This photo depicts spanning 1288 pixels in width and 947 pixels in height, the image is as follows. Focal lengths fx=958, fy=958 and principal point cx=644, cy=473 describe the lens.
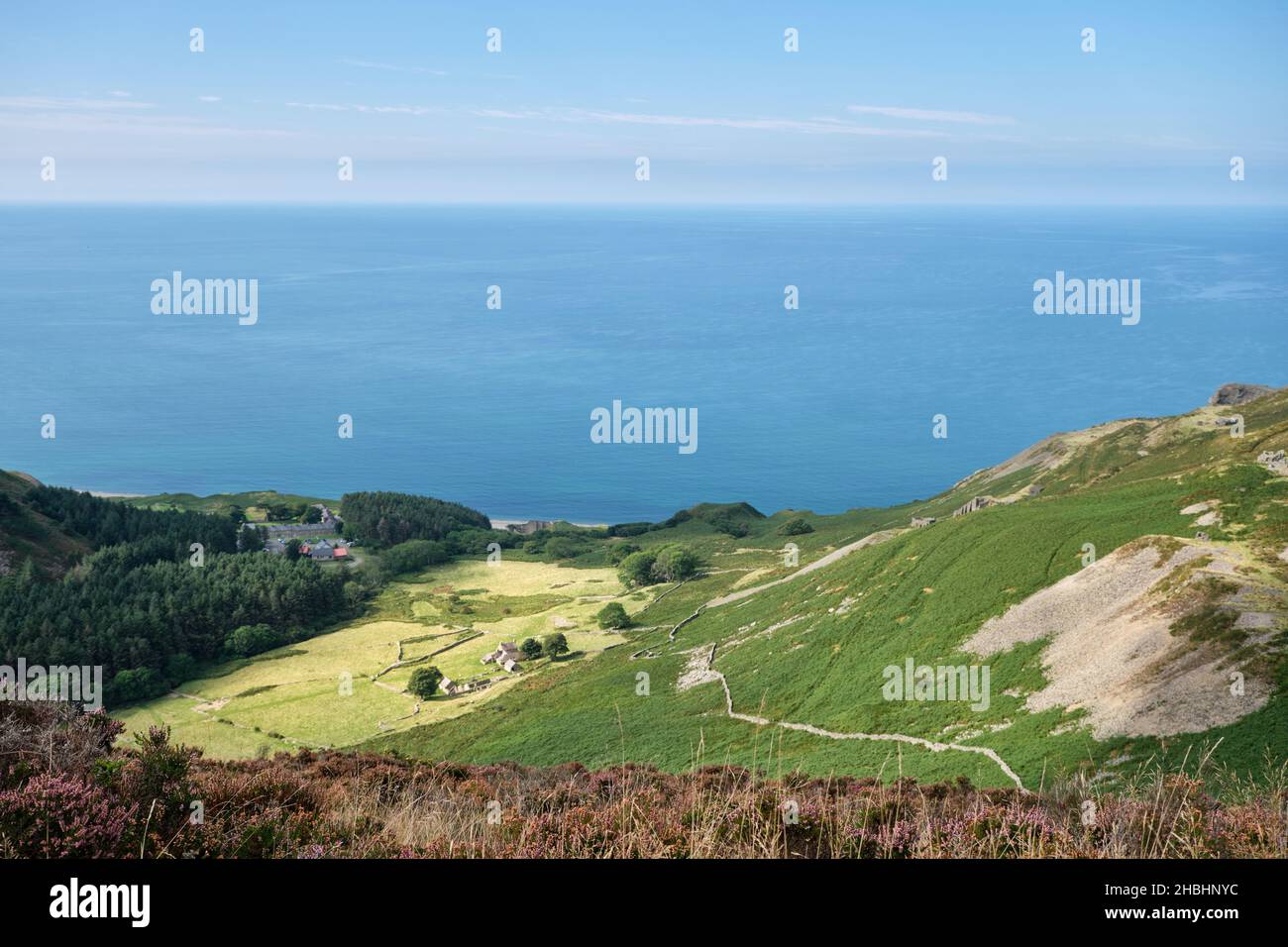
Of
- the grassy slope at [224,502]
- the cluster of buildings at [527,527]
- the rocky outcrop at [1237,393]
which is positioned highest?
the rocky outcrop at [1237,393]

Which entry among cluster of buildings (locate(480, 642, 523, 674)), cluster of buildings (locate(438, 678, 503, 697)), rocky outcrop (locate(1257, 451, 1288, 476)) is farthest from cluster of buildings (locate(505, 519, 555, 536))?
rocky outcrop (locate(1257, 451, 1288, 476))

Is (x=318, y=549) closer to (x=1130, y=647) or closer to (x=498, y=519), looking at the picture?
(x=498, y=519)

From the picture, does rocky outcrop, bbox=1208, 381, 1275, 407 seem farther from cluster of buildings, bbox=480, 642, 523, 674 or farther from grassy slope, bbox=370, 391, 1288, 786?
cluster of buildings, bbox=480, 642, 523, 674

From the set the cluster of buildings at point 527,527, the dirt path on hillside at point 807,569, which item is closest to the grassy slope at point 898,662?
the dirt path on hillside at point 807,569

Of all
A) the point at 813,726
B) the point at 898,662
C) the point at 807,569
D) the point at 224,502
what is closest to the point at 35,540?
the point at 224,502

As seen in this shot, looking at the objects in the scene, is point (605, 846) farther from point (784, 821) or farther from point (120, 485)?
point (120, 485)

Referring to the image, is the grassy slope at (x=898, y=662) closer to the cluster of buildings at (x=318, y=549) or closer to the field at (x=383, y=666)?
the field at (x=383, y=666)
